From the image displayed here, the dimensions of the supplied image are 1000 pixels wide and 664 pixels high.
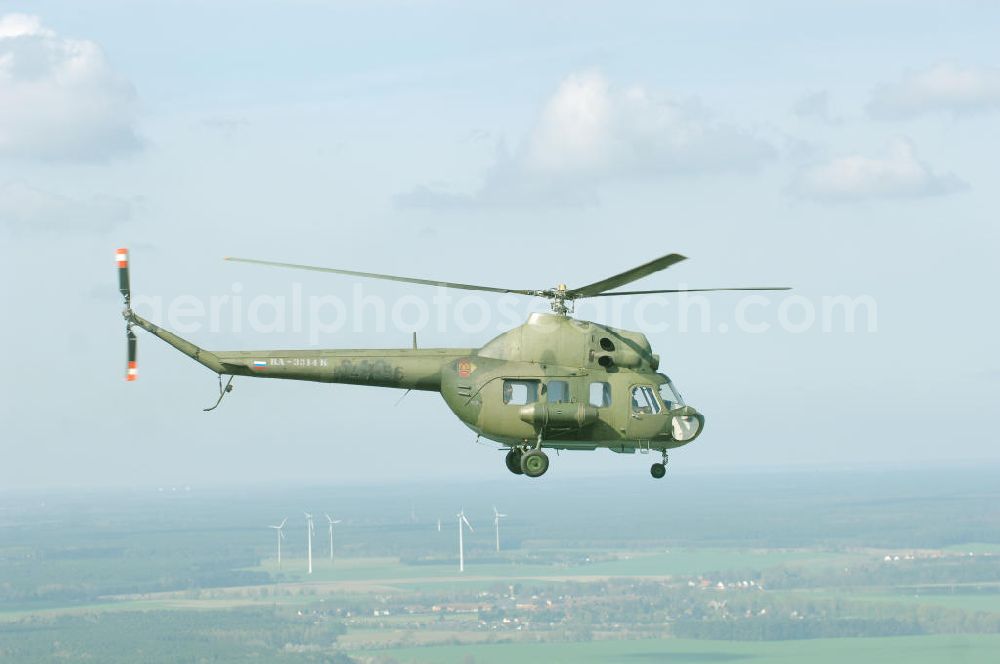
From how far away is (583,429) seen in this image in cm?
4453

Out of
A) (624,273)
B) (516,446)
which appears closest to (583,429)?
(516,446)

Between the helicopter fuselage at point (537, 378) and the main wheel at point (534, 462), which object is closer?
the main wheel at point (534, 462)

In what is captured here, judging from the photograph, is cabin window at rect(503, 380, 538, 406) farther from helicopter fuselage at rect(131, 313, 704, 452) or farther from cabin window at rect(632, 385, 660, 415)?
cabin window at rect(632, 385, 660, 415)

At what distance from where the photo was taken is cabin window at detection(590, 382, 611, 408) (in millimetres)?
44719

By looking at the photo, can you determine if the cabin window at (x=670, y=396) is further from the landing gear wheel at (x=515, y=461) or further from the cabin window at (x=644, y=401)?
the landing gear wheel at (x=515, y=461)

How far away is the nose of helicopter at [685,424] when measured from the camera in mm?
45188

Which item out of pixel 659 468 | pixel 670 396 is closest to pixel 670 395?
pixel 670 396

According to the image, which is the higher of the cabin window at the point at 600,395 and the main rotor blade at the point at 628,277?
the main rotor blade at the point at 628,277

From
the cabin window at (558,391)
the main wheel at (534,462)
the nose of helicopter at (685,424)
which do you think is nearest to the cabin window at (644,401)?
the nose of helicopter at (685,424)

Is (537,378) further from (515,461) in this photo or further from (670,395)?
(670,395)

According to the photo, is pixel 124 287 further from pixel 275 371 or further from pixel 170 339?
pixel 275 371

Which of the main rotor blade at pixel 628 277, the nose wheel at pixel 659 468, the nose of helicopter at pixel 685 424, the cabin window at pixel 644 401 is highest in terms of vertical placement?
the main rotor blade at pixel 628 277

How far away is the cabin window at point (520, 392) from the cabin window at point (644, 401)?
3165 mm

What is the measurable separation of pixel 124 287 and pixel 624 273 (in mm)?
16331
